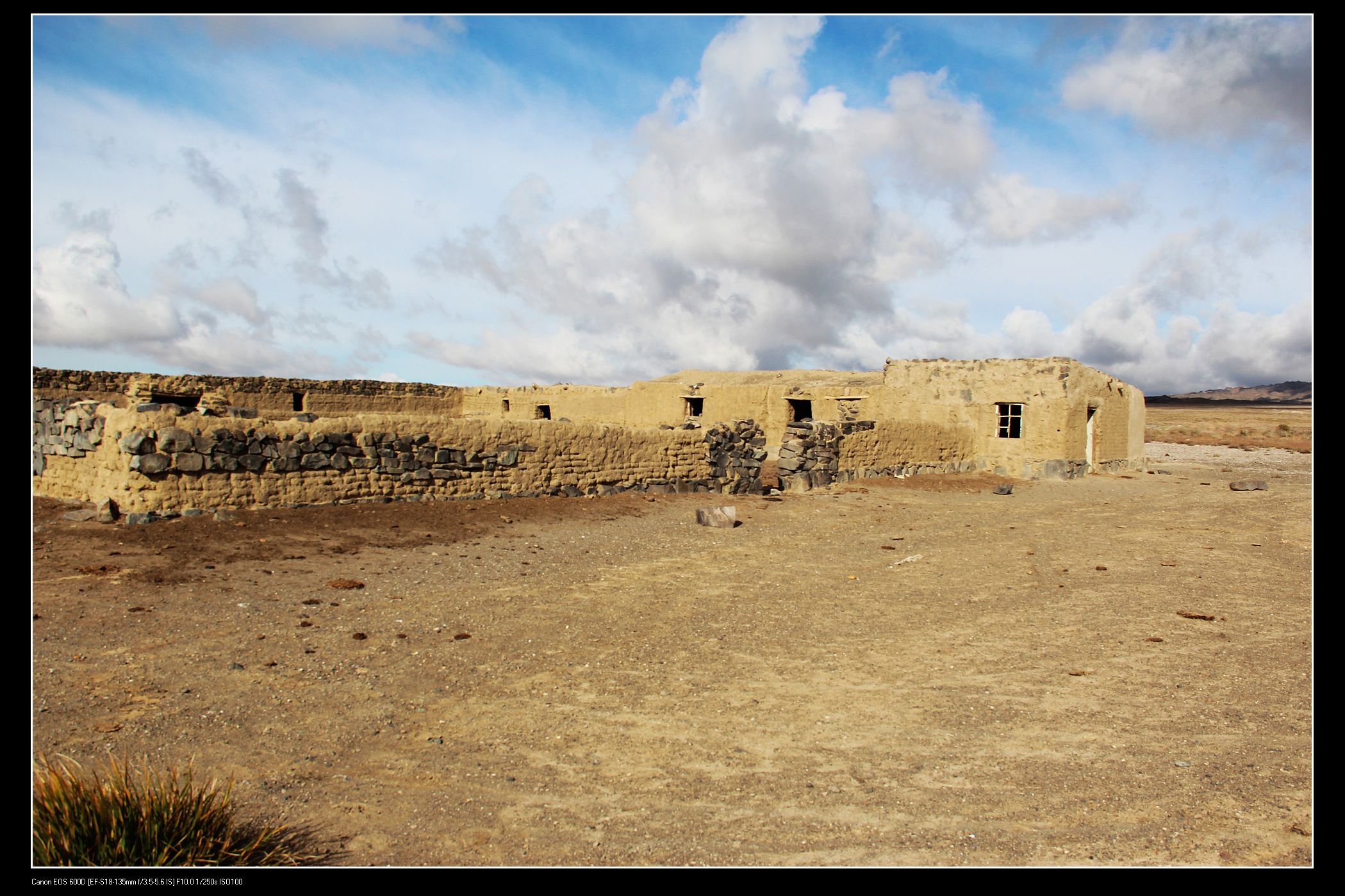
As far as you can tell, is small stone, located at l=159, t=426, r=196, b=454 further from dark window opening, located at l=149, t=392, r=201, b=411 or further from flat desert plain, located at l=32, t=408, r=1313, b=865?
dark window opening, located at l=149, t=392, r=201, b=411

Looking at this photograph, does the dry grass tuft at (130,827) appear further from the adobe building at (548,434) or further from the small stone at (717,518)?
the small stone at (717,518)

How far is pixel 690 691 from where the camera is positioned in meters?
4.57

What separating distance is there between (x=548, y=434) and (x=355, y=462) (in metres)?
2.91

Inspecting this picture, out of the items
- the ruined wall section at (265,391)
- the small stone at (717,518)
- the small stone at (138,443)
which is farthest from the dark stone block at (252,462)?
the small stone at (717,518)

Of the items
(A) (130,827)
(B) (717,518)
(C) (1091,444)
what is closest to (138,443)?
(B) (717,518)

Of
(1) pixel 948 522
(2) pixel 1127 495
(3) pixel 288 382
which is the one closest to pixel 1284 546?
(1) pixel 948 522

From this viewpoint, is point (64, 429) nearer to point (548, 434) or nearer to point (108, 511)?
point (108, 511)

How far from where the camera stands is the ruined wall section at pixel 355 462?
Answer: 8.65 m

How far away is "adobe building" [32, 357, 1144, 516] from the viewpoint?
9.01m

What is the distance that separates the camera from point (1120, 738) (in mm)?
3807

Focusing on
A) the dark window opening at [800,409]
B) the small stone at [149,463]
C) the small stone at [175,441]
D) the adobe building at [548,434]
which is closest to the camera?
the small stone at [149,463]

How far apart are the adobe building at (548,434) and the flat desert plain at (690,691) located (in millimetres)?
761
